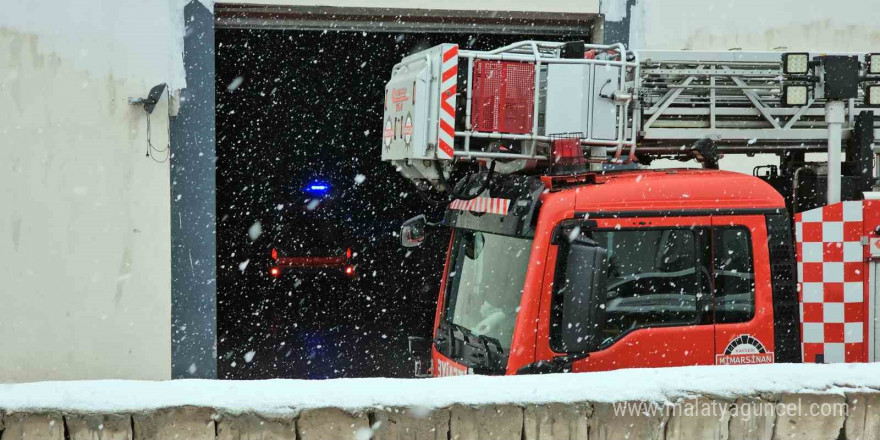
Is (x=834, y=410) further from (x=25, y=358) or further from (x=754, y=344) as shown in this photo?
(x=25, y=358)

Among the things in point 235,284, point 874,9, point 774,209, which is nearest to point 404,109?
point 774,209

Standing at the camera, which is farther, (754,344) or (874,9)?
(874,9)

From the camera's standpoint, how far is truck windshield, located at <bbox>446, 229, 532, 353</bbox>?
5555mm

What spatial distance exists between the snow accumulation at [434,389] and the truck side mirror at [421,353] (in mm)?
2913

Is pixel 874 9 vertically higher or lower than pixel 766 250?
higher

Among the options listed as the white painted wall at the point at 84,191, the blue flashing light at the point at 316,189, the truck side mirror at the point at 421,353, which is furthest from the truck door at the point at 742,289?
the blue flashing light at the point at 316,189

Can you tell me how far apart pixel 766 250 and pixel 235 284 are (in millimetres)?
16098

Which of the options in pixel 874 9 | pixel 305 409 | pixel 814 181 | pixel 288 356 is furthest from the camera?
pixel 288 356

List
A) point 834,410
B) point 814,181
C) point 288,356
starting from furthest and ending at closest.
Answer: point 288,356, point 814,181, point 834,410

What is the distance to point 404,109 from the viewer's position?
6.49m

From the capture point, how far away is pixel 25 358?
397 inches

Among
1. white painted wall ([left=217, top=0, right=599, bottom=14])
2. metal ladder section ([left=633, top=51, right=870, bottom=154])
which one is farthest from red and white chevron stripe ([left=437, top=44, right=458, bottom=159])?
white painted wall ([left=217, top=0, right=599, bottom=14])

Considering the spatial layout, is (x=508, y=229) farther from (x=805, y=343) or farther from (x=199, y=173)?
(x=199, y=173)

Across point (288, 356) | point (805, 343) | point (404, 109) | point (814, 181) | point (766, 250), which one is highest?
Result: point (404, 109)
